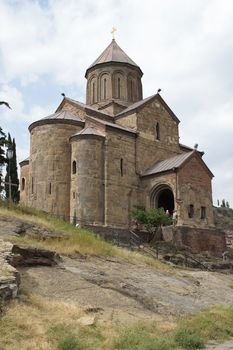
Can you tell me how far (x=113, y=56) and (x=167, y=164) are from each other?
11484 mm

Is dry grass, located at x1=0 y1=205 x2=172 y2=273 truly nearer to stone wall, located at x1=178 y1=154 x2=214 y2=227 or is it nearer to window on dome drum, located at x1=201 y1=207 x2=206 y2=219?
stone wall, located at x1=178 y1=154 x2=214 y2=227

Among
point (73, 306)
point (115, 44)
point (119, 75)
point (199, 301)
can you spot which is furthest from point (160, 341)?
point (115, 44)

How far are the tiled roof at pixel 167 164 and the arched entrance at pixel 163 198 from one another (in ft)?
3.84

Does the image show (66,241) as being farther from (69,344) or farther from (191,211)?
(191,211)

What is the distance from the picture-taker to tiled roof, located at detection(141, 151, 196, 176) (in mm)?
29317

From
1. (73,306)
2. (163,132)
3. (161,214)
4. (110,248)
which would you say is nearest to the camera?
(73,306)

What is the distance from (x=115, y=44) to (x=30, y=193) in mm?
16452

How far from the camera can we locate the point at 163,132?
33.9 meters

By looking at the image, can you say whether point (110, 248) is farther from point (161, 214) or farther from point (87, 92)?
point (87, 92)

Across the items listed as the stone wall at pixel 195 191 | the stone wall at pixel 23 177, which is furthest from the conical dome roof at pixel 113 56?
the stone wall at pixel 195 191

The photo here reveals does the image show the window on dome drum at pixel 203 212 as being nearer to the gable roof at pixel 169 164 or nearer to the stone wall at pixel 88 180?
the gable roof at pixel 169 164

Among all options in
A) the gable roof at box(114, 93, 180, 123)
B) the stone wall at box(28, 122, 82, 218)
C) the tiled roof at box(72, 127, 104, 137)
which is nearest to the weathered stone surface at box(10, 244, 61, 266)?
the stone wall at box(28, 122, 82, 218)

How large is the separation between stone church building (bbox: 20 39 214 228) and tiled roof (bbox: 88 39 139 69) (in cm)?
491

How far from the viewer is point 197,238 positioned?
2677 cm
